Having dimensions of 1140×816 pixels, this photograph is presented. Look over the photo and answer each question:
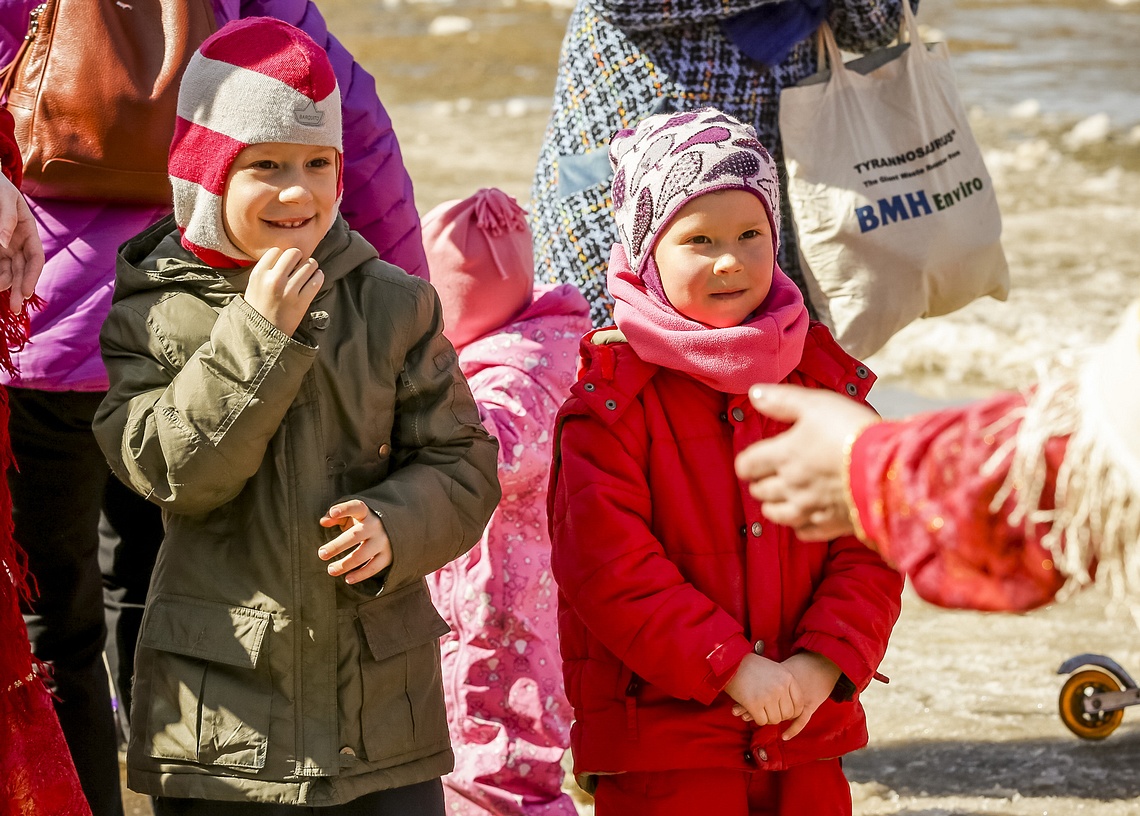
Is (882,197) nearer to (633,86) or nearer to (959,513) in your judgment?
(633,86)

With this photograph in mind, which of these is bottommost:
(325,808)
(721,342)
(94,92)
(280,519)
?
(325,808)

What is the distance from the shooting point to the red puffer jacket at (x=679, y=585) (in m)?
2.61

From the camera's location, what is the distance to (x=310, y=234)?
258cm

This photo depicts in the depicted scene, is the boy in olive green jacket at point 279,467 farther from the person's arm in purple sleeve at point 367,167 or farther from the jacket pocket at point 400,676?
the person's arm in purple sleeve at point 367,167

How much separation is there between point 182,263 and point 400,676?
801mm

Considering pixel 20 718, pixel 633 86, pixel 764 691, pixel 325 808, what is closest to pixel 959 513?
pixel 764 691

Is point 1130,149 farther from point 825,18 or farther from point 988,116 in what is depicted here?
point 825,18

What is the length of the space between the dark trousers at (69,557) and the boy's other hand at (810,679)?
4.73 ft

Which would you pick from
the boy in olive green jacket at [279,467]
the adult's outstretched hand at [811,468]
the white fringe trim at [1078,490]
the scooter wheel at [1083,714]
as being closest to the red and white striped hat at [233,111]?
the boy in olive green jacket at [279,467]

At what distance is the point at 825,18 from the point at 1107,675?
6.16 feet

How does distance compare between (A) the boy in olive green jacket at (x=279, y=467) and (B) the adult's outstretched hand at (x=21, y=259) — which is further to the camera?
(B) the adult's outstretched hand at (x=21, y=259)

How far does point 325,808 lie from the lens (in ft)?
8.30

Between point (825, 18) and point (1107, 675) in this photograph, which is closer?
point (825, 18)

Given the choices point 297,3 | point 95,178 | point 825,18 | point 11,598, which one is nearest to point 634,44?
point 825,18
